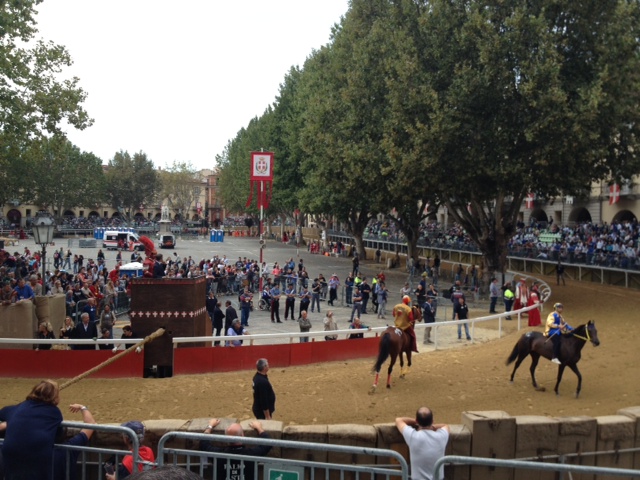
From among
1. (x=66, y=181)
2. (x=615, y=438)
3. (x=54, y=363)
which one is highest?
(x=66, y=181)

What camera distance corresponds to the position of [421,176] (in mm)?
29875

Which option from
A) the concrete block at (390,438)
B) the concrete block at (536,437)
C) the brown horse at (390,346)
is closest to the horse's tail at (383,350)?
the brown horse at (390,346)

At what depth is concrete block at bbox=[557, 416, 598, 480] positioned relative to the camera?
905cm

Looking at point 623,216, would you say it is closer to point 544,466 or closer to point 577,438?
point 577,438

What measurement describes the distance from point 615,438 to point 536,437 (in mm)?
1374

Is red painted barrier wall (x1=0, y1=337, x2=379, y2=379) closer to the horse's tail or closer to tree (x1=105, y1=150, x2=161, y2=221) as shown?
the horse's tail

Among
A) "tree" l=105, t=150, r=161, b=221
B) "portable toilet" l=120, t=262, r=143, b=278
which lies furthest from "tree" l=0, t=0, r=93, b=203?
"tree" l=105, t=150, r=161, b=221

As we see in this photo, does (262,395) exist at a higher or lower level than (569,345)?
lower

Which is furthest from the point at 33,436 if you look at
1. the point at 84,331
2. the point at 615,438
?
the point at 84,331

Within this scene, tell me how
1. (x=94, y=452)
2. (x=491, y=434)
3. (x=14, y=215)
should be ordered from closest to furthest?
1. (x=94, y=452)
2. (x=491, y=434)
3. (x=14, y=215)

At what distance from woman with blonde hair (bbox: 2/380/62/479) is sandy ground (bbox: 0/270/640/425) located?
20.9 feet

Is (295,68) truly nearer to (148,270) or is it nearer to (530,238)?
(530,238)

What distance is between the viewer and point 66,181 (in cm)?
9312

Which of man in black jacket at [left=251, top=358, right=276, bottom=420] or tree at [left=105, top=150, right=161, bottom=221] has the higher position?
tree at [left=105, top=150, right=161, bottom=221]
